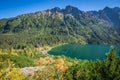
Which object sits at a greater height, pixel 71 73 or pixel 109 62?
pixel 109 62

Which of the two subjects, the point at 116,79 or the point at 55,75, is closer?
the point at 116,79

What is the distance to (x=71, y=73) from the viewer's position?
8725 centimetres

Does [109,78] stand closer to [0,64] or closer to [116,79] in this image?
[116,79]

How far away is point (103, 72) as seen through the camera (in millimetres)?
27984

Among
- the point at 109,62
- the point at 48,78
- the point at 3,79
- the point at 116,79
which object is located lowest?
the point at 48,78

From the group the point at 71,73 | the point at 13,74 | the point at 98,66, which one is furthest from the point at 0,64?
the point at 98,66

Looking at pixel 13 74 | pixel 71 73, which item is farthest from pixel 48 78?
pixel 13 74

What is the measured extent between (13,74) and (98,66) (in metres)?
34.7

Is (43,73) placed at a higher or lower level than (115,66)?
lower

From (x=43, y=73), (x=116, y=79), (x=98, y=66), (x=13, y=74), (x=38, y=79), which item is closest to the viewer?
(x=116, y=79)

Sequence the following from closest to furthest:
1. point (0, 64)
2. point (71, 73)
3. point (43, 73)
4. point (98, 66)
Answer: point (98, 66) < point (71, 73) < point (43, 73) < point (0, 64)

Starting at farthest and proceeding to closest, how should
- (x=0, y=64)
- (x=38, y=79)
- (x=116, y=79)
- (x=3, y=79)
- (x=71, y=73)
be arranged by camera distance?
(x=0, y=64), (x=38, y=79), (x=71, y=73), (x=3, y=79), (x=116, y=79)

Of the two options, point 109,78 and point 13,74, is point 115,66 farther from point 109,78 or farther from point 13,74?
point 13,74

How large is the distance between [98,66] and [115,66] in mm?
2745
